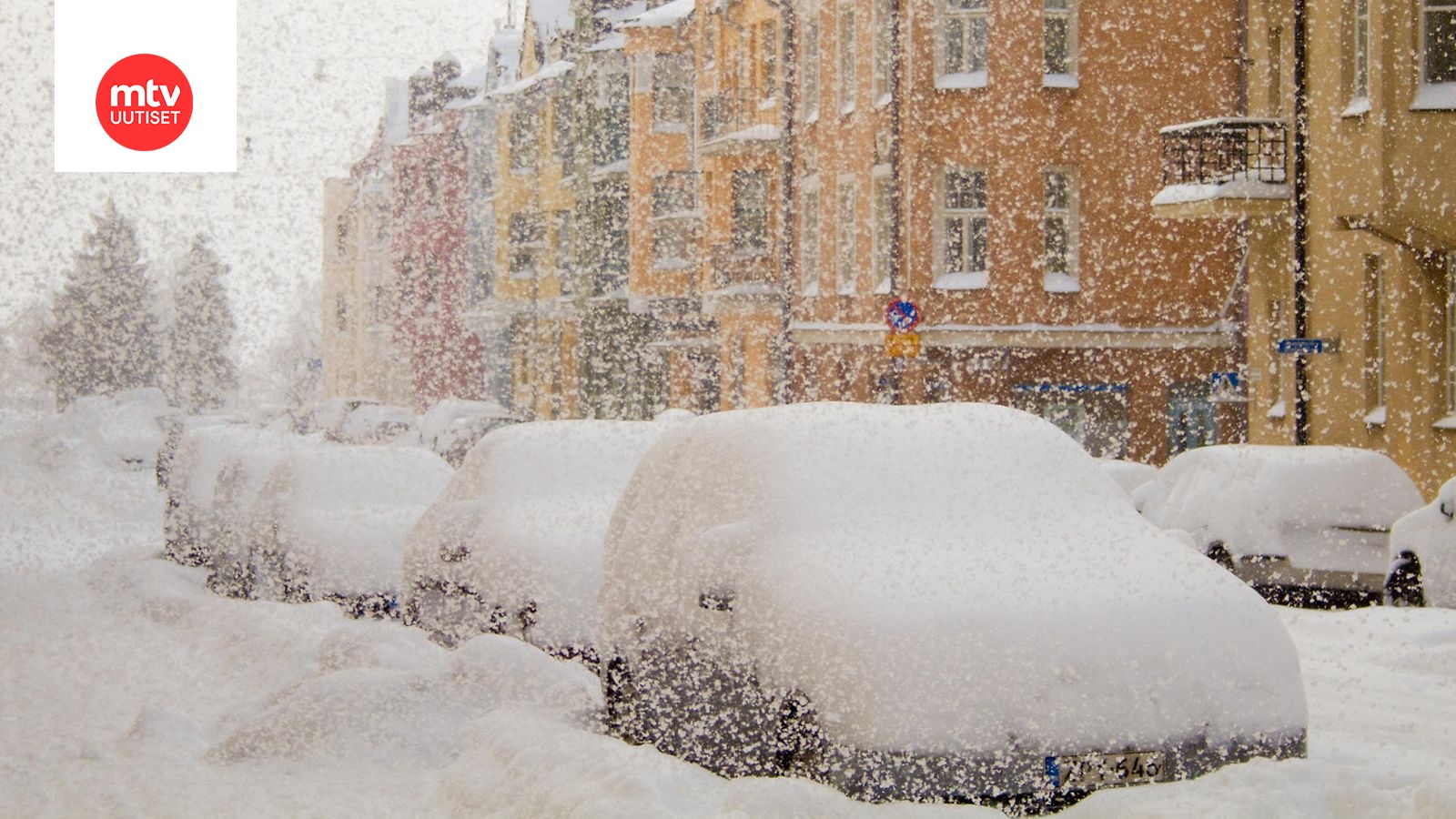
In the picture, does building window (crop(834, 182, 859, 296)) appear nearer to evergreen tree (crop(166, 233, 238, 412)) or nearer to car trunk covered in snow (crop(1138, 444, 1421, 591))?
car trunk covered in snow (crop(1138, 444, 1421, 591))

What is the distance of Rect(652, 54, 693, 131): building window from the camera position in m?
47.9

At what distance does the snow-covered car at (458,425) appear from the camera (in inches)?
1570

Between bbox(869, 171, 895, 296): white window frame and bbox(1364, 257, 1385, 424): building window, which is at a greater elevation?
bbox(869, 171, 895, 296): white window frame

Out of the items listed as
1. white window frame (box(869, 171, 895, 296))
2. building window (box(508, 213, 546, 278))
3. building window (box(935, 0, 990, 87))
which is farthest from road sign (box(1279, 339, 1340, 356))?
building window (box(508, 213, 546, 278))

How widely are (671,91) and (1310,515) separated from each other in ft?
112

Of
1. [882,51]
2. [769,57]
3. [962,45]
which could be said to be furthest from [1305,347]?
[769,57]

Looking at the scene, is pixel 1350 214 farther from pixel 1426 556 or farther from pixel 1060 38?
pixel 1060 38

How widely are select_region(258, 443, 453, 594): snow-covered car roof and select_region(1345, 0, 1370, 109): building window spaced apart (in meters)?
11.6

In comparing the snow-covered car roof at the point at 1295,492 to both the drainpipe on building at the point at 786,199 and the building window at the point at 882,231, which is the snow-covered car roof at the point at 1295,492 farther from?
the drainpipe on building at the point at 786,199

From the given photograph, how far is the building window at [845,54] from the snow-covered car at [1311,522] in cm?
2015

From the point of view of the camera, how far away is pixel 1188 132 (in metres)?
25.0

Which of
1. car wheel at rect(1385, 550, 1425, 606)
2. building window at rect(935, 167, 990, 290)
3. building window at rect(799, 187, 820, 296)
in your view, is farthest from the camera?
building window at rect(799, 187, 820, 296)

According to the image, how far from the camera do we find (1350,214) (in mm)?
21500

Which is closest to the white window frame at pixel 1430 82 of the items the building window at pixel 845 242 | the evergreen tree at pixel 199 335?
the building window at pixel 845 242
